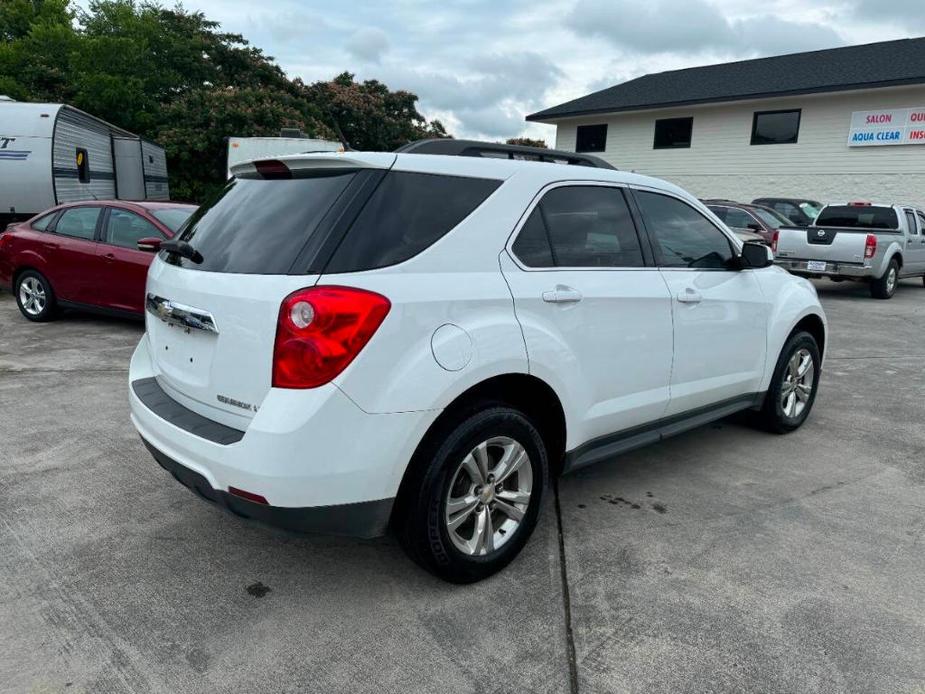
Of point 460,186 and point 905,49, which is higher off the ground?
point 905,49

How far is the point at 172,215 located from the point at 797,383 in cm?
677

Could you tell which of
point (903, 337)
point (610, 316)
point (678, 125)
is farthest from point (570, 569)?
point (678, 125)

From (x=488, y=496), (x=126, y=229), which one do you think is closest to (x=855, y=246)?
(x=126, y=229)

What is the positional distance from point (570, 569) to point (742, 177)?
79.3 ft

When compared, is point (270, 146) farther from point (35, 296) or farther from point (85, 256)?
point (85, 256)

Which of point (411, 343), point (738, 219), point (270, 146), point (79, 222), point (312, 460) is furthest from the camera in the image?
point (270, 146)

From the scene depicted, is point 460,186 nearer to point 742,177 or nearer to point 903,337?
point 903,337

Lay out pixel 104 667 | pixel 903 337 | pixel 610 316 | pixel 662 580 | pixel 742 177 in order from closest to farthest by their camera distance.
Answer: pixel 104 667 → pixel 662 580 → pixel 610 316 → pixel 903 337 → pixel 742 177

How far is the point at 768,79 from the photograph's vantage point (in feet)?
78.9

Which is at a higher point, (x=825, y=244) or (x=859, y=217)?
(x=859, y=217)

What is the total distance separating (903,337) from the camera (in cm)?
916

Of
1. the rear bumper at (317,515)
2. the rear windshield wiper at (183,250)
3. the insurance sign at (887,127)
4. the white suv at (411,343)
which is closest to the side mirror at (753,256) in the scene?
the white suv at (411,343)

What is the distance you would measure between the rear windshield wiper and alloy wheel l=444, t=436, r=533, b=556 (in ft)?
4.67

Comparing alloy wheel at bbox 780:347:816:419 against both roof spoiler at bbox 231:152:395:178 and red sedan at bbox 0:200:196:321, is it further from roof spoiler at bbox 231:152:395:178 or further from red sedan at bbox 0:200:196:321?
red sedan at bbox 0:200:196:321
